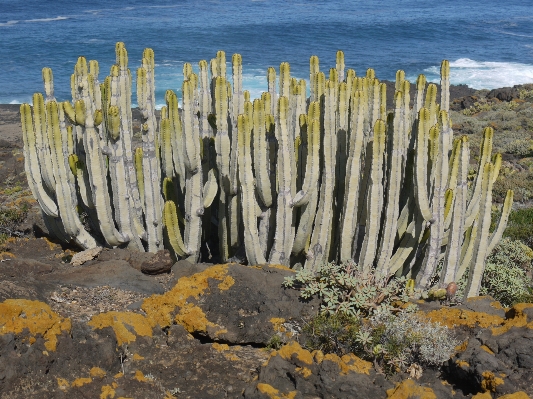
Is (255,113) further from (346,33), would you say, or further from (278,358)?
(346,33)

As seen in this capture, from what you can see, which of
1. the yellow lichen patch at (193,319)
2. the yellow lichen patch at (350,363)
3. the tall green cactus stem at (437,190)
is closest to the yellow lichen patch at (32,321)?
the yellow lichen patch at (193,319)

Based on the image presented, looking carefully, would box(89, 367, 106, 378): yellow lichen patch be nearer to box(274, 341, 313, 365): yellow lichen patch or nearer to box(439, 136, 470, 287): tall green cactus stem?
box(274, 341, 313, 365): yellow lichen patch

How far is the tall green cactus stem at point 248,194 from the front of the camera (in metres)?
6.47

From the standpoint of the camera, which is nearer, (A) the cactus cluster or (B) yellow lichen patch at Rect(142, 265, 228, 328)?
(B) yellow lichen patch at Rect(142, 265, 228, 328)

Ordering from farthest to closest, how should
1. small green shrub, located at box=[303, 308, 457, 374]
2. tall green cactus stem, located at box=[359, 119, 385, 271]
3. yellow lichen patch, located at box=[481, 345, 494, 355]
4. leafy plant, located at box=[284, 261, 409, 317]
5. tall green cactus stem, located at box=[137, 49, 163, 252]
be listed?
tall green cactus stem, located at box=[137, 49, 163, 252]
tall green cactus stem, located at box=[359, 119, 385, 271]
leafy plant, located at box=[284, 261, 409, 317]
small green shrub, located at box=[303, 308, 457, 374]
yellow lichen patch, located at box=[481, 345, 494, 355]

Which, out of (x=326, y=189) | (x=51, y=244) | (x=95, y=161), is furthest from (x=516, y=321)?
(x=51, y=244)

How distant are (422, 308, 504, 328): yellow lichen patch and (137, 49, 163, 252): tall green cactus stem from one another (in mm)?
3699

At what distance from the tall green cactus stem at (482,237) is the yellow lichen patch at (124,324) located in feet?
12.4

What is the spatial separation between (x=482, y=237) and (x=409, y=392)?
3.01 meters

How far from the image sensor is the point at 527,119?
73.6 feet

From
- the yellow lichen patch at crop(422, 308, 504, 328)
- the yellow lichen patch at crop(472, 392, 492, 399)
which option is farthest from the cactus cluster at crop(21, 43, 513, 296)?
the yellow lichen patch at crop(472, 392, 492, 399)

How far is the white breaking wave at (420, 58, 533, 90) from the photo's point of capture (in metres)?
37.2

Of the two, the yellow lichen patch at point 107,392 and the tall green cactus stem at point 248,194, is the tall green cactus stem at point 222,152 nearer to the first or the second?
the tall green cactus stem at point 248,194

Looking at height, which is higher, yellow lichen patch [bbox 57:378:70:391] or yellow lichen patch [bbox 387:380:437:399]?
yellow lichen patch [bbox 387:380:437:399]
